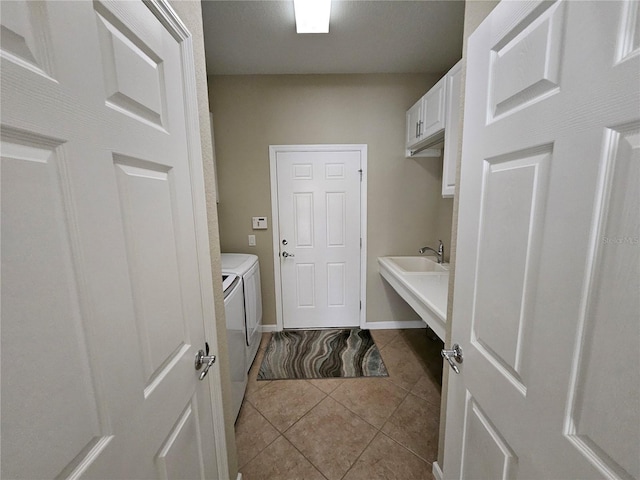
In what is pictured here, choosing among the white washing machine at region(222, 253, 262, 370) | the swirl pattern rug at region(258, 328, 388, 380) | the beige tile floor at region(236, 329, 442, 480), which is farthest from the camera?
the swirl pattern rug at region(258, 328, 388, 380)

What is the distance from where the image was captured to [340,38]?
192cm

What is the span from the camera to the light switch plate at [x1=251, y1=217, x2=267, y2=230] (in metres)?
2.63

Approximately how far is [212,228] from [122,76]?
0.59 meters

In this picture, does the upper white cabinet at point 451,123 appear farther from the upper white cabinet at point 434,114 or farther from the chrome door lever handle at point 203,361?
the chrome door lever handle at point 203,361

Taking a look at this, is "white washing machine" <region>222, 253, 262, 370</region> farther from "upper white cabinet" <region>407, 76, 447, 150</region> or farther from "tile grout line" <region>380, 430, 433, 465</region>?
"upper white cabinet" <region>407, 76, 447, 150</region>

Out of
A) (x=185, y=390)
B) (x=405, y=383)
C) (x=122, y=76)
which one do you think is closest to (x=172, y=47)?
(x=122, y=76)

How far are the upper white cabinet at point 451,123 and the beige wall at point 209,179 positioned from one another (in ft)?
4.75

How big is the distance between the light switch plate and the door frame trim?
5.52ft

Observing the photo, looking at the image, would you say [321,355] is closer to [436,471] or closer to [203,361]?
[436,471]

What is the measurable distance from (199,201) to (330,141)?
6.32ft

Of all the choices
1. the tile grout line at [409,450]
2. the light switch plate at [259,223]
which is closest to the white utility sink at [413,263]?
the light switch plate at [259,223]

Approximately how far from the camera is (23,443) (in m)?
0.34

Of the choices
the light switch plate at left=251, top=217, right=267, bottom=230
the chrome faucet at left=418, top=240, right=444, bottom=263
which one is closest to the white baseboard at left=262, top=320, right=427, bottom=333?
the chrome faucet at left=418, top=240, right=444, bottom=263

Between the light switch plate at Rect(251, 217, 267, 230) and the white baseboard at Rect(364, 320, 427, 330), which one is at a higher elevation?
the light switch plate at Rect(251, 217, 267, 230)
